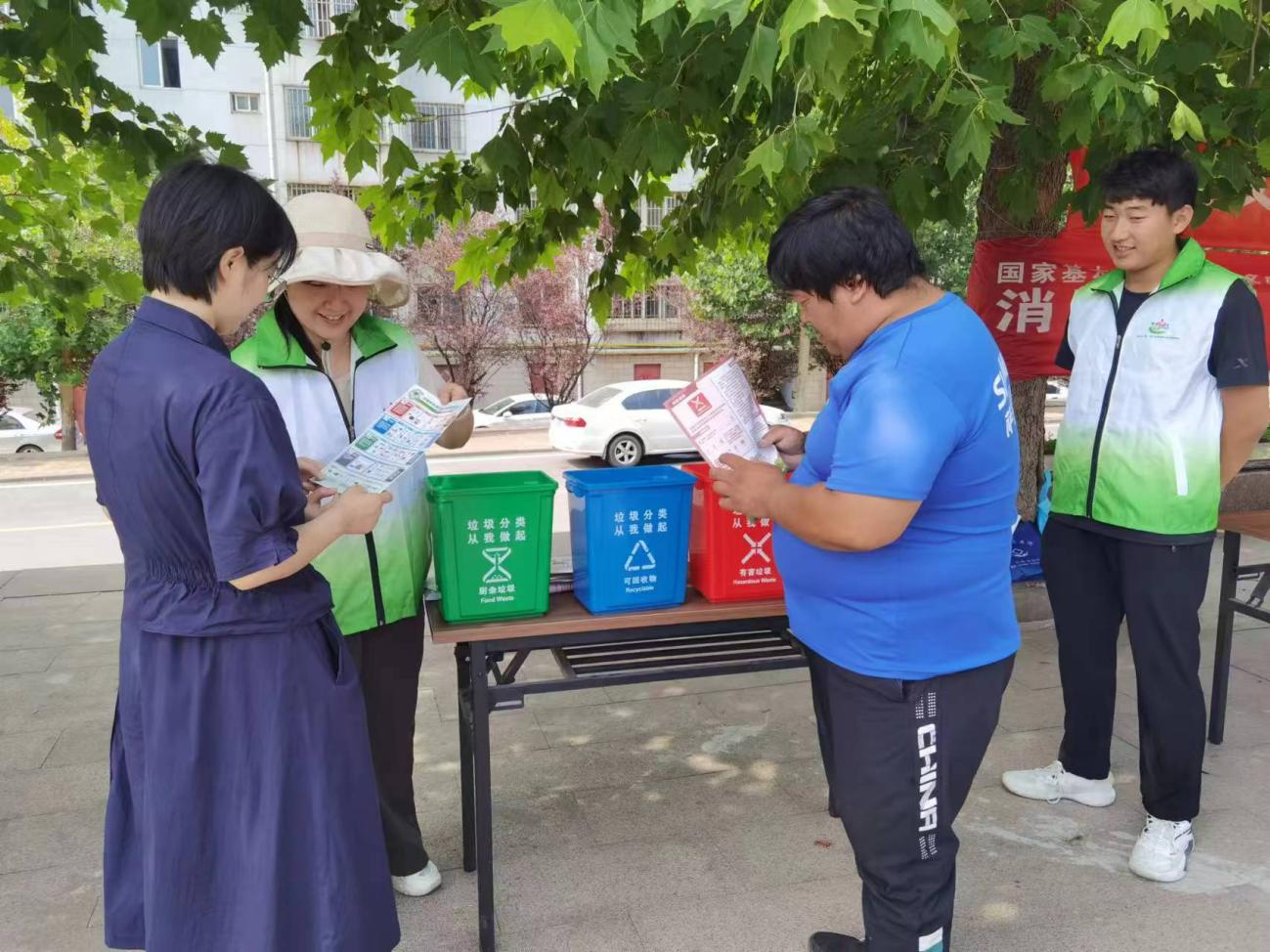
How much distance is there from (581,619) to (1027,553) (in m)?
3.72

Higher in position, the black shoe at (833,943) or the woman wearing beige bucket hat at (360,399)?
the woman wearing beige bucket hat at (360,399)

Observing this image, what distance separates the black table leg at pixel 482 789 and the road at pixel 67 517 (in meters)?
3.50

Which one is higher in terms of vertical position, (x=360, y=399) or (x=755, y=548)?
(x=360, y=399)

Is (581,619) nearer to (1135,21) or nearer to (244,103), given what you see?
(1135,21)

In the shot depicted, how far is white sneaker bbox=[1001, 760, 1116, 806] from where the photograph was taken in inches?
124

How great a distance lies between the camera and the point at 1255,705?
4.06 metres

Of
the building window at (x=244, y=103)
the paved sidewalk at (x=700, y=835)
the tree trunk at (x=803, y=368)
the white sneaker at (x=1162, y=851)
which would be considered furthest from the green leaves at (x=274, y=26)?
the building window at (x=244, y=103)

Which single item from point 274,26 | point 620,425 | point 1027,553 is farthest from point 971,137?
point 620,425

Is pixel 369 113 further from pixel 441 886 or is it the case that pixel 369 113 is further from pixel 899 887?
pixel 899 887

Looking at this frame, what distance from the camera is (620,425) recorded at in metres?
15.5

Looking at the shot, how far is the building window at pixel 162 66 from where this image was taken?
23.9 meters

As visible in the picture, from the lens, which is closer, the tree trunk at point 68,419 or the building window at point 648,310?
the tree trunk at point 68,419

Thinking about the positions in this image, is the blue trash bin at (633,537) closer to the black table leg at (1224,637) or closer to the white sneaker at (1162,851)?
the white sneaker at (1162,851)

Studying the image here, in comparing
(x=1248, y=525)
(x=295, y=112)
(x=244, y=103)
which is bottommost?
(x=1248, y=525)
